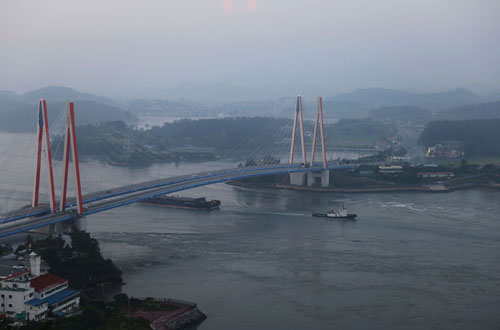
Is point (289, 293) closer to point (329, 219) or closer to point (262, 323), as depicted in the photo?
point (262, 323)

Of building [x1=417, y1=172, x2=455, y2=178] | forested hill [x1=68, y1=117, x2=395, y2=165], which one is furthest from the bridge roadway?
forested hill [x1=68, y1=117, x2=395, y2=165]

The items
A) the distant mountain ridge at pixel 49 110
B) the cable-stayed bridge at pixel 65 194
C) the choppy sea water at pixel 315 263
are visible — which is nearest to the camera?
the choppy sea water at pixel 315 263

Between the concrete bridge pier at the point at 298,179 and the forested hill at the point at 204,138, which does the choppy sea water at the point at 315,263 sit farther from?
the forested hill at the point at 204,138

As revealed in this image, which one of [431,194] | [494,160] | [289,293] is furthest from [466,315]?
[494,160]

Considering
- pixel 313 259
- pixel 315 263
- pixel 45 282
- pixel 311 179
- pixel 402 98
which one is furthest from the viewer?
pixel 402 98

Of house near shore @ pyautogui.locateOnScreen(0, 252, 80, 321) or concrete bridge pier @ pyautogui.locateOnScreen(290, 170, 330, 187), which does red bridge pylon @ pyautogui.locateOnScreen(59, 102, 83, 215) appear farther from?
concrete bridge pier @ pyautogui.locateOnScreen(290, 170, 330, 187)

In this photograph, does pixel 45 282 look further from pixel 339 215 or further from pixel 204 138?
pixel 204 138

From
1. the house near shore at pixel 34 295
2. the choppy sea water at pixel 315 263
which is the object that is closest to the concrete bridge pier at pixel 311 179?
the choppy sea water at pixel 315 263

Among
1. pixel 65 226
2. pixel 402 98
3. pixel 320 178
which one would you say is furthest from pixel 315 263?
pixel 402 98
